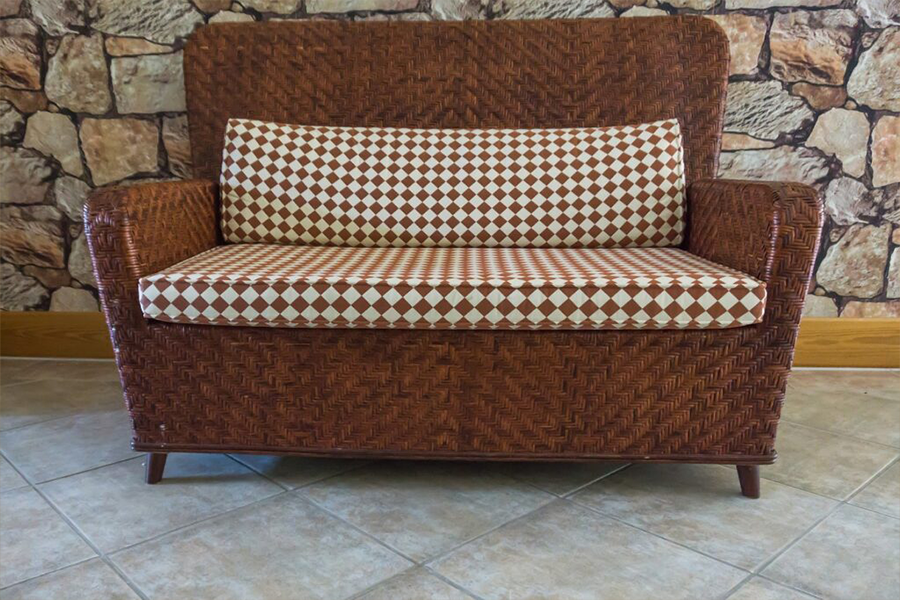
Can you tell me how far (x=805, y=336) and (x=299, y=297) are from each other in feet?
5.36

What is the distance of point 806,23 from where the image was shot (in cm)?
203

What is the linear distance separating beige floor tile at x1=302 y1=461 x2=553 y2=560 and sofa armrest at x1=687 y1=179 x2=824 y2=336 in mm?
558

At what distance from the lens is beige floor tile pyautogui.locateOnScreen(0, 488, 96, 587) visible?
1149 millimetres

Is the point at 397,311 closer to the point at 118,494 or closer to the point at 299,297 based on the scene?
the point at 299,297

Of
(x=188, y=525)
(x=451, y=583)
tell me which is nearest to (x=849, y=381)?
(x=451, y=583)

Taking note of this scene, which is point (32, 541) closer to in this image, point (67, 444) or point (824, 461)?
point (67, 444)

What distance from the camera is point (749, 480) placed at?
1.39m

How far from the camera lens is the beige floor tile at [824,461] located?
→ 1454 mm

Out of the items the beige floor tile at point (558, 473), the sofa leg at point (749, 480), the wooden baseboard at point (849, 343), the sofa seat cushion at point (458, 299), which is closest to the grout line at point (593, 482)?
the beige floor tile at point (558, 473)

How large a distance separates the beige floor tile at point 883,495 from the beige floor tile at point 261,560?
888 mm

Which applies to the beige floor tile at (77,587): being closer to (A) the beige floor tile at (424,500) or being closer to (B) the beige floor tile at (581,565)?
(A) the beige floor tile at (424,500)

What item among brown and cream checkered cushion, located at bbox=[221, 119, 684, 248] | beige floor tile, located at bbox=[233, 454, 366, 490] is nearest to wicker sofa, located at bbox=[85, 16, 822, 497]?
beige floor tile, located at bbox=[233, 454, 366, 490]

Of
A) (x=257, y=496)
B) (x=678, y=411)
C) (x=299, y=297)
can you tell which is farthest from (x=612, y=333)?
(x=257, y=496)

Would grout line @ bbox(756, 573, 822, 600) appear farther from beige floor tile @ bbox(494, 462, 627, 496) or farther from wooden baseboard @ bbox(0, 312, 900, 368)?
wooden baseboard @ bbox(0, 312, 900, 368)
